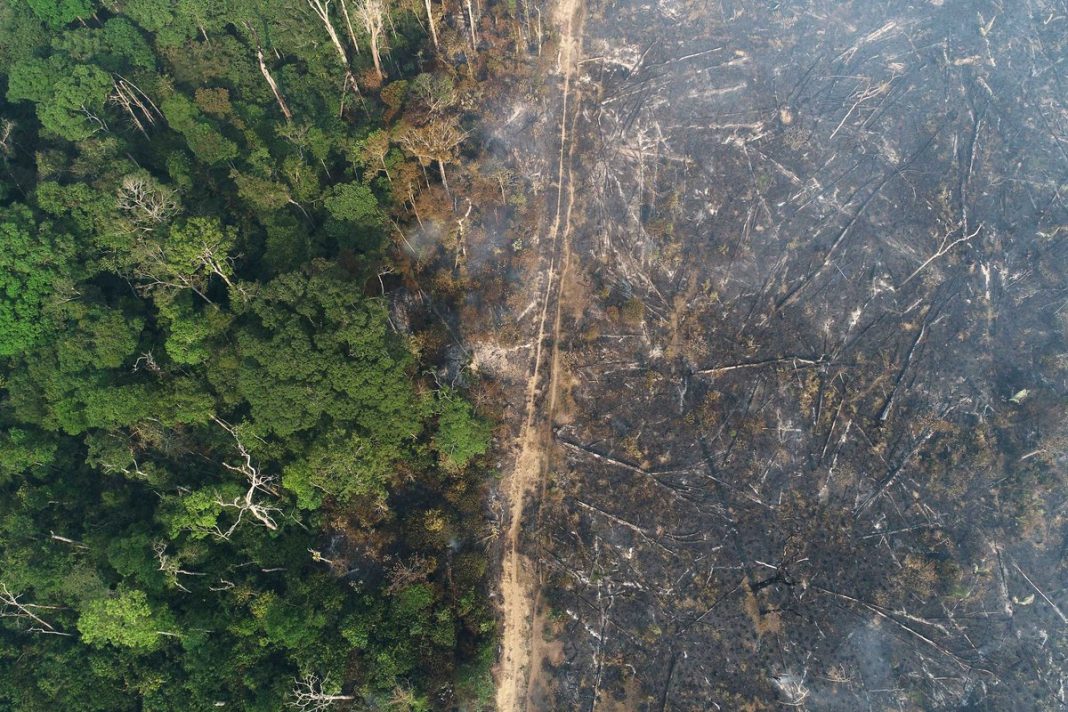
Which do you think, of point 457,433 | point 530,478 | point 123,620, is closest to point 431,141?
point 457,433

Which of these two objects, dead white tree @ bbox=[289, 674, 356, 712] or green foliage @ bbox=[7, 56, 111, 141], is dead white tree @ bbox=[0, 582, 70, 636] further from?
green foliage @ bbox=[7, 56, 111, 141]

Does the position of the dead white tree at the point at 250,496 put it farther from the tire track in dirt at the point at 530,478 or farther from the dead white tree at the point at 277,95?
the dead white tree at the point at 277,95

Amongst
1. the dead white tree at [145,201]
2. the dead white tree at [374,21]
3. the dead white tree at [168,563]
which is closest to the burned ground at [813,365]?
the dead white tree at [374,21]

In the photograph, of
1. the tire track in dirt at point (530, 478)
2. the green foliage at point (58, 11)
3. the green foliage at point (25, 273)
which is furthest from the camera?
the green foliage at point (58, 11)

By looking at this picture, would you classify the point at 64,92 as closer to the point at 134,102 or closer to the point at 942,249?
the point at 134,102

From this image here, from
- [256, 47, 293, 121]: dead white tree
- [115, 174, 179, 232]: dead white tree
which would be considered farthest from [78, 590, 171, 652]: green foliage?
[256, 47, 293, 121]: dead white tree

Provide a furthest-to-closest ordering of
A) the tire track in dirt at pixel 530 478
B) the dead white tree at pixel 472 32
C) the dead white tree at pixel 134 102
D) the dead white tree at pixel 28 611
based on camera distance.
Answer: the dead white tree at pixel 472 32
the dead white tree at pixel 134 102
the tire track in dirt at pixel 530 478
the dead white tree at pixel 28 611

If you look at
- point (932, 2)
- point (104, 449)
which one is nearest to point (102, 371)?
point (104, 449)
